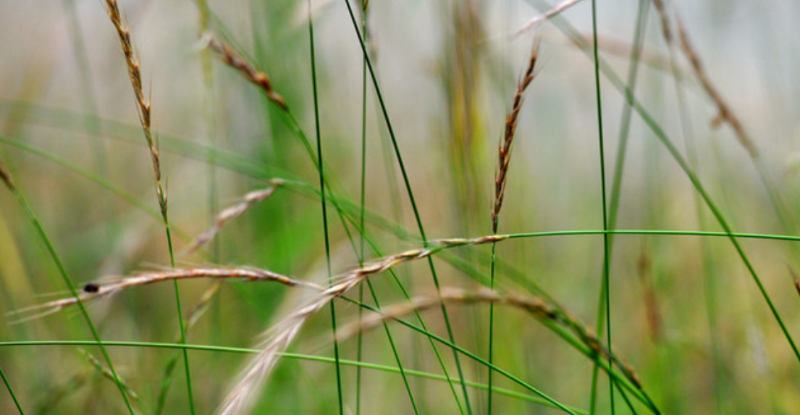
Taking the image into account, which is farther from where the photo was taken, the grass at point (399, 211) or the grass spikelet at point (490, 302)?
the grass at point (399, 211)

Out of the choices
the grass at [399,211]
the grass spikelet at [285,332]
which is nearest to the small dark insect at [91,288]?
the grass at [399,211]

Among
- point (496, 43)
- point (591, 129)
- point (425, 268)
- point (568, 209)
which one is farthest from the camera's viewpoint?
point (591, 129)

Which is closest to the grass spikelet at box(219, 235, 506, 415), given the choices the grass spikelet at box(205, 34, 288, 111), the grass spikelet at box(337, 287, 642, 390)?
the grass spikelet at box(337, 287, 642, 390)

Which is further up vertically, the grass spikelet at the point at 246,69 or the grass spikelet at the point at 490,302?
the grass spikelet at the point at 246,69

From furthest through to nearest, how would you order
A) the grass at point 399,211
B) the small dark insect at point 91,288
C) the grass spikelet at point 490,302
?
the grass at point 399,211
the grass spikelet at point 490,302
the small dark insect at point 91,288

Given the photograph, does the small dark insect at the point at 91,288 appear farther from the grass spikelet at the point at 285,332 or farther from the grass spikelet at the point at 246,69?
the grass spikelet at the point at 246,69

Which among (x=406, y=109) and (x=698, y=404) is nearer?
(x=698, y=404)

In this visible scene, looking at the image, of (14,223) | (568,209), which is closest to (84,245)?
(14,223)

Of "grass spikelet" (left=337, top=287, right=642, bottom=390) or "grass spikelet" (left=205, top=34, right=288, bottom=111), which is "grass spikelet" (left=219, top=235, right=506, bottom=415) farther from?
"grass spikelet" (left=205, top=34, right=288, bottom=111)

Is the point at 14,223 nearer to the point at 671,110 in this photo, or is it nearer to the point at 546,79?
the point at 546,79
